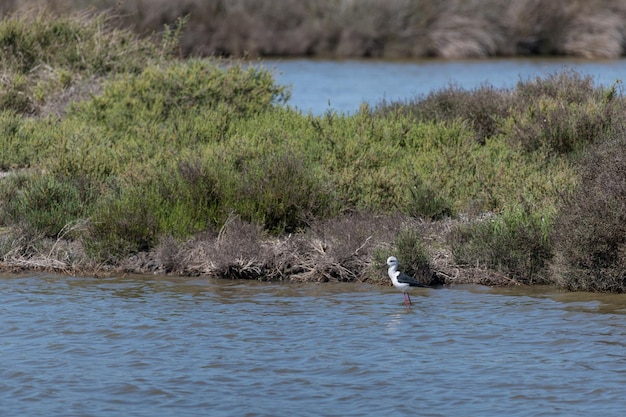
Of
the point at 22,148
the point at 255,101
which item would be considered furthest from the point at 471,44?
the point at 22,148

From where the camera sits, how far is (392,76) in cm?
2977

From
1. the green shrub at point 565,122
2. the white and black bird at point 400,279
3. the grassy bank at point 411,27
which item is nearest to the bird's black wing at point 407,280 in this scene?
the white and black bird at point 400,279

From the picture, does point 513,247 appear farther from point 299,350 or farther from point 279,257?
point 299,350

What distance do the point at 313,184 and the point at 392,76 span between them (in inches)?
725

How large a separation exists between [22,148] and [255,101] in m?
3.71

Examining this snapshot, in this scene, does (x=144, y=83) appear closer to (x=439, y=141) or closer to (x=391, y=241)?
(x=439, y=141)

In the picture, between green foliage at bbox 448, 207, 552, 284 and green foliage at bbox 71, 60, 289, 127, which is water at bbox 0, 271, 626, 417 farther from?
green foliage at bbox 71, 60, 289, 127

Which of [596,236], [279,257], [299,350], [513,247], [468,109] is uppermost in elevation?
[468,109]

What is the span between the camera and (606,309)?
9672 millimetres

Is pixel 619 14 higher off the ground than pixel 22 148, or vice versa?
pixel 619 14

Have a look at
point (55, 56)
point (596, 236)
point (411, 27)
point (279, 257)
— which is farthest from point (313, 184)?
point (411, 27)

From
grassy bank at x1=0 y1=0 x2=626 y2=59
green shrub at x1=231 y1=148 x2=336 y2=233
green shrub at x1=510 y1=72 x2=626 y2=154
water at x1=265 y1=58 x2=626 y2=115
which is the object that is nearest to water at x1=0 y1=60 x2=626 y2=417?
green shrub at x1=231 y1=148 x2=336 y2=233

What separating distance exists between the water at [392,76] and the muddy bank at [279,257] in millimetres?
10676

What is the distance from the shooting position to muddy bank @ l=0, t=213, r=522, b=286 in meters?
10.8
